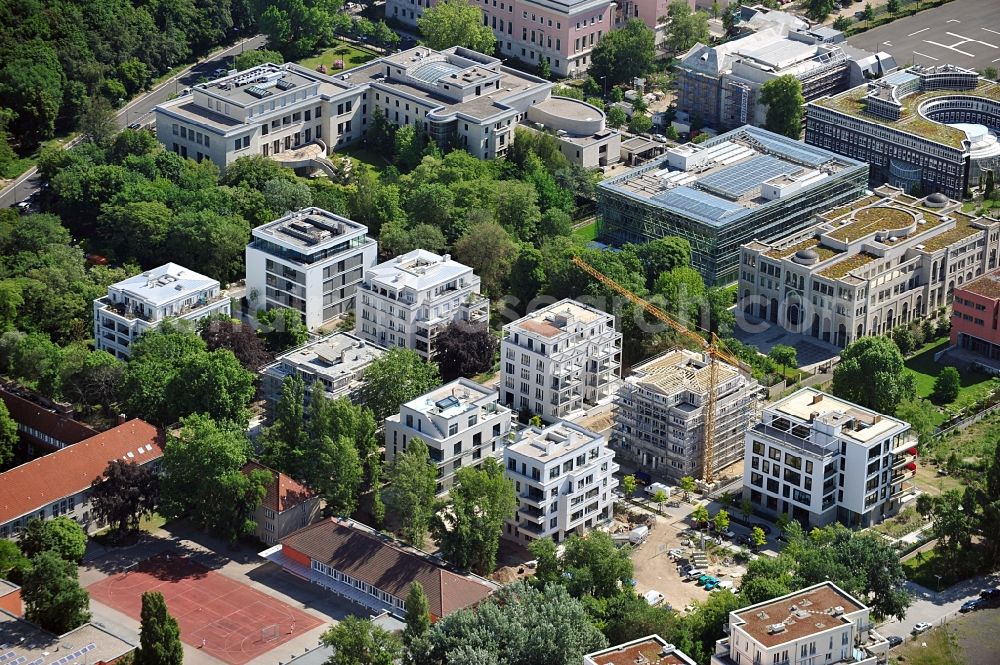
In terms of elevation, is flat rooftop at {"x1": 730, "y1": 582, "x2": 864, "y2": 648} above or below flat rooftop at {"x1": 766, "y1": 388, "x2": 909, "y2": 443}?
below

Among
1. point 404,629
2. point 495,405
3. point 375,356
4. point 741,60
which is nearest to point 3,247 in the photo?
point 375,356

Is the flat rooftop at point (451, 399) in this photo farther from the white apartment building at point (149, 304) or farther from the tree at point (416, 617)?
the white apartment building at point (149, 304)

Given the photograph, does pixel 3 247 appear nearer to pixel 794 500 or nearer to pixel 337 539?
pixel 337 539

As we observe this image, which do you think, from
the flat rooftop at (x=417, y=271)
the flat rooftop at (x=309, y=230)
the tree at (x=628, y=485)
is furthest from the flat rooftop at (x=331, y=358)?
the tree at (x=628, y=485)

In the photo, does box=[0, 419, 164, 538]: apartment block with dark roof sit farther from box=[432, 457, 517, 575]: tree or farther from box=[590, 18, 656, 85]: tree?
box=[590, 18, 656, 85]: tree

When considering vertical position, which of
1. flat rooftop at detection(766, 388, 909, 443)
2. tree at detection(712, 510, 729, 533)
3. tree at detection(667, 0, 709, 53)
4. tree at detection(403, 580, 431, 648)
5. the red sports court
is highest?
tree at detection(667, 0, 709, 53)

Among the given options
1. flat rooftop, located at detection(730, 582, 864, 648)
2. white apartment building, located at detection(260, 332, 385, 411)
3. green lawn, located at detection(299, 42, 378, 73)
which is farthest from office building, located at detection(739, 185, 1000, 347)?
green lawn, located at detection(299, 42, 378, 73)
